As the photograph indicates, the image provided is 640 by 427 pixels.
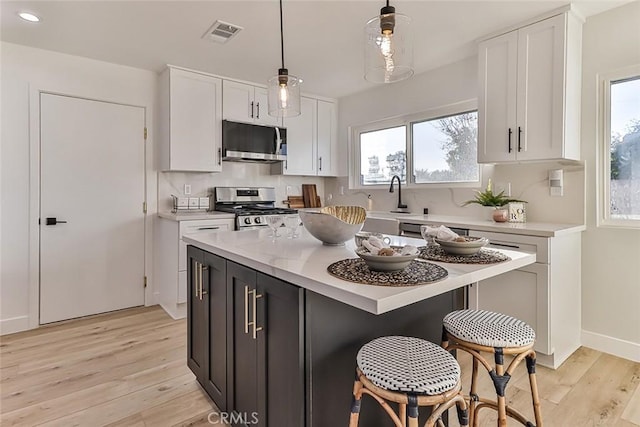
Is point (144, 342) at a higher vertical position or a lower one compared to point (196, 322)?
lower

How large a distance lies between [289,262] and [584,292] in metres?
2.54

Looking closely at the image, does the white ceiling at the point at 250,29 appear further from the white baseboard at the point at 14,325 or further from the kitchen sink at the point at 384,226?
the white baseboard at the point at 14,325

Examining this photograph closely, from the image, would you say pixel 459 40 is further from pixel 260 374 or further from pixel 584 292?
pixel 260 374

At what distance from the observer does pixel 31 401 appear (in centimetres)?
195

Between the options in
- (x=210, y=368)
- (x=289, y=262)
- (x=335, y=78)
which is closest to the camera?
(x=289, y=262)

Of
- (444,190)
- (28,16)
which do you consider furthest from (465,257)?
(28,16)

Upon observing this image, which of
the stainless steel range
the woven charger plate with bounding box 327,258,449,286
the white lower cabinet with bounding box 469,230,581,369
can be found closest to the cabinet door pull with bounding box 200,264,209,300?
the woven charger plate with bounding box 327,258,449,286

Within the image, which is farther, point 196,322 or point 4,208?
point 4,208

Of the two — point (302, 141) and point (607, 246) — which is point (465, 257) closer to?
point (607, 246)

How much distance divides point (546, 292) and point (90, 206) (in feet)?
12.8

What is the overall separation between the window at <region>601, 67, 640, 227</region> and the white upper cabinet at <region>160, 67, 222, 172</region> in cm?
341

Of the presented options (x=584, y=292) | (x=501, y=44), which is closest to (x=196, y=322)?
(x=584, y=292)

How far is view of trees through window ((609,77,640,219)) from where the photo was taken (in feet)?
7.87

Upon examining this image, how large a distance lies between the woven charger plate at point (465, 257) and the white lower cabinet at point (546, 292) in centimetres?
106
